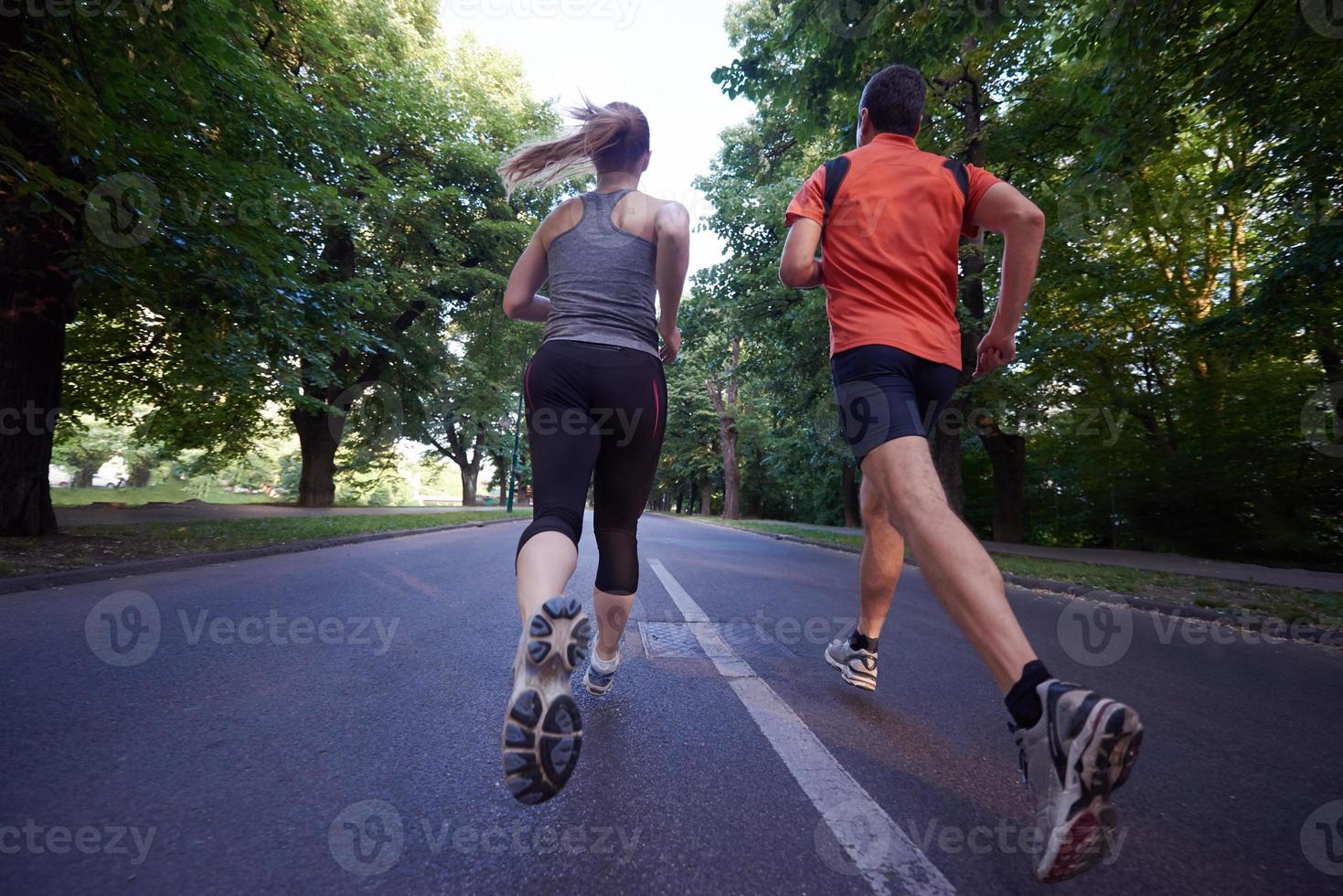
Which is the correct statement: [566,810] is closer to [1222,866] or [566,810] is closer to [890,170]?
[1222,866]

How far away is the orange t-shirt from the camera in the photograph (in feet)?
6.54

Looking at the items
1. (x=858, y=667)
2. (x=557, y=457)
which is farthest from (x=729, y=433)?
(x=557, y=457)

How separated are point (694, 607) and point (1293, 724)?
11.1 ft

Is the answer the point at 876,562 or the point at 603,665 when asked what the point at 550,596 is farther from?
the point at 876,562

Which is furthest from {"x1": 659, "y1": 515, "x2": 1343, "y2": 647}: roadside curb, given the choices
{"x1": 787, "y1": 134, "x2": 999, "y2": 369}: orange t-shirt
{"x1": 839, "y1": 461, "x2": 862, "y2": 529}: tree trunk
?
{"x1": 839, "y1": 461, "x2": 862, "y2": 529}: tree trunk

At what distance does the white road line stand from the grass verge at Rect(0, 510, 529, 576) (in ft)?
20.0

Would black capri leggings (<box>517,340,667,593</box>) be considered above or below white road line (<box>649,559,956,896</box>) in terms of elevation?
above

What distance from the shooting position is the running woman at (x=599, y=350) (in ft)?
6.20

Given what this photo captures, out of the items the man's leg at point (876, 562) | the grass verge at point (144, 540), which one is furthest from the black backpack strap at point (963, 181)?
the grass verge at point (144, 540)

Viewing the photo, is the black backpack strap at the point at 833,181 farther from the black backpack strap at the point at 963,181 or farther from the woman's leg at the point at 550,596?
the woman's leg at the point at 550,596

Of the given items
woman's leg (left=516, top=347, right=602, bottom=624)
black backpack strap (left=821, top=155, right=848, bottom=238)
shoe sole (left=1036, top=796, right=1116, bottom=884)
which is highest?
black backpack strap (left=821, top=155, right=848, bottom=238)

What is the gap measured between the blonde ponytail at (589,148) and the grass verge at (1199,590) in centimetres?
662

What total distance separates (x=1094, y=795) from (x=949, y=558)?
1.87 feet

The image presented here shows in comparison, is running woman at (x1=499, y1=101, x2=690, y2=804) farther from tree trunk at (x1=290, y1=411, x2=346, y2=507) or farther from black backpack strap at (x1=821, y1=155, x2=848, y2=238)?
tree trunk at (x1=290, y1=411, x2=346, y2=507)
